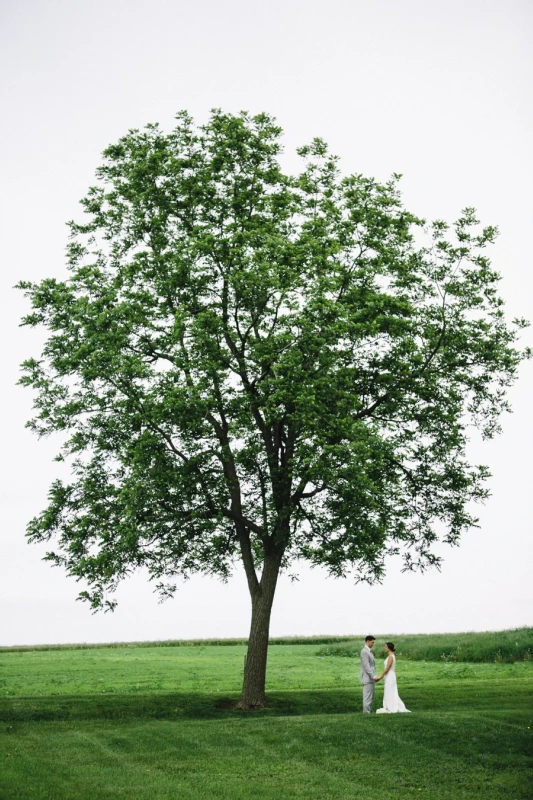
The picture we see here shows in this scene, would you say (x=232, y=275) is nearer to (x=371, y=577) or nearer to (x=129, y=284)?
(x=129, y=284)

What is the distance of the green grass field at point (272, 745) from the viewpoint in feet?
57.8

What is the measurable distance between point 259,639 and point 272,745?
856 cm

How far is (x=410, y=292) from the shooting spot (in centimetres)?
3278

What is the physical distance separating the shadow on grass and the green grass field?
7cm

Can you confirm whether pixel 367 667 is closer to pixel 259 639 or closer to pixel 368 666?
pixel 368 666

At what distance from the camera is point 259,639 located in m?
30.1

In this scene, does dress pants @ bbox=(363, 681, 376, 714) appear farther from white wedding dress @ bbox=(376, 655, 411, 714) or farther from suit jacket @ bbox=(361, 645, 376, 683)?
white wedding dress @ bbox=(376, 655, 411, 714)

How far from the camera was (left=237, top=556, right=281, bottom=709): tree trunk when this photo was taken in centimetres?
2962

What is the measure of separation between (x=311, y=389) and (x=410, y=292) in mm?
7916

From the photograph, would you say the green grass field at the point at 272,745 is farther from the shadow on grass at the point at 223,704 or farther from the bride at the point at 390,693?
the bride at the point at 390,693

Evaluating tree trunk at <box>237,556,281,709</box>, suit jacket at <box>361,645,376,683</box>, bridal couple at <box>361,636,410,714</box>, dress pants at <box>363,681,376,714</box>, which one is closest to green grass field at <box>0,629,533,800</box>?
tree trunk at <box>237,556,281,709</box>

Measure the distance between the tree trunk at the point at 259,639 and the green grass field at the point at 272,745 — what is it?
97cm

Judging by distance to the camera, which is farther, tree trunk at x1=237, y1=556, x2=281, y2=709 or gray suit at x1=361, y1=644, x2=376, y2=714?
tree trunk at x1=237, y1=556, x2=281, y2=709

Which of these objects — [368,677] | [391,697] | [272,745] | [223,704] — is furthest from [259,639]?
[272,745]
